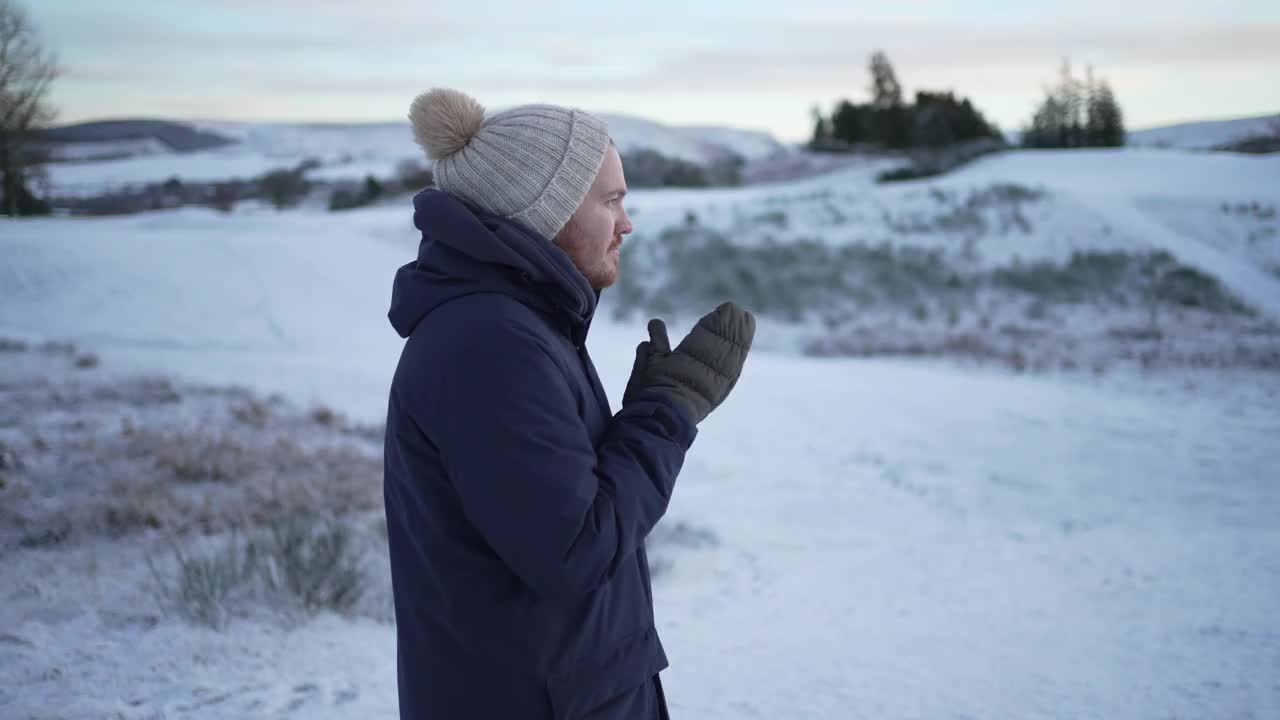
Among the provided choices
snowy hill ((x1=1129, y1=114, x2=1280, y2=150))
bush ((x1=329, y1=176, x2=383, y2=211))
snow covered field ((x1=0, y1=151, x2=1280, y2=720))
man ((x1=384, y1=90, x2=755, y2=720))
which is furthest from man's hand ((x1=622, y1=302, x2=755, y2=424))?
bush ((x1=329, y1=176, x2=383, y2=211))

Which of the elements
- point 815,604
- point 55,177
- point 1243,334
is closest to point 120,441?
point 815,604

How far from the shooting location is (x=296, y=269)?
1912 cm

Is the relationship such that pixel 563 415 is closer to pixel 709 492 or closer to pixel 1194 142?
pixel 709 492

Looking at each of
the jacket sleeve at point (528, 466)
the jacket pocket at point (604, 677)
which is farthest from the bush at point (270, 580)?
the jacket sleeve at point (528, 466)

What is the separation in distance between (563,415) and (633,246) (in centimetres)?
1929

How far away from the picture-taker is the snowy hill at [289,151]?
2829 cm

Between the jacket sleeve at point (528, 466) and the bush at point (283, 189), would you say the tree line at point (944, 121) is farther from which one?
the jacket sleeve at point (528, 466)

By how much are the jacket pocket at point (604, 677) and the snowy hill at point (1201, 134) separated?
86.8 ft

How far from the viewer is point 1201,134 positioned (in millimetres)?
40938

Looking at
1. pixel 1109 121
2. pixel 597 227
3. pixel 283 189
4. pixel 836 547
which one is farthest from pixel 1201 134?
pixel 597 227

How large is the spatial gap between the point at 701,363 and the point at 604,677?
610 millimetres

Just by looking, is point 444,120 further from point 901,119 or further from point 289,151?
point 289,151

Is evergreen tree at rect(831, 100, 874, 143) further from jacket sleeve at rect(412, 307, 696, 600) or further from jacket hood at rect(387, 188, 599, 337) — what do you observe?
jacket sleeve at rect(412, 307, 696, 600)

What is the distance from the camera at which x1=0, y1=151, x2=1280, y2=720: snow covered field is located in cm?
391
